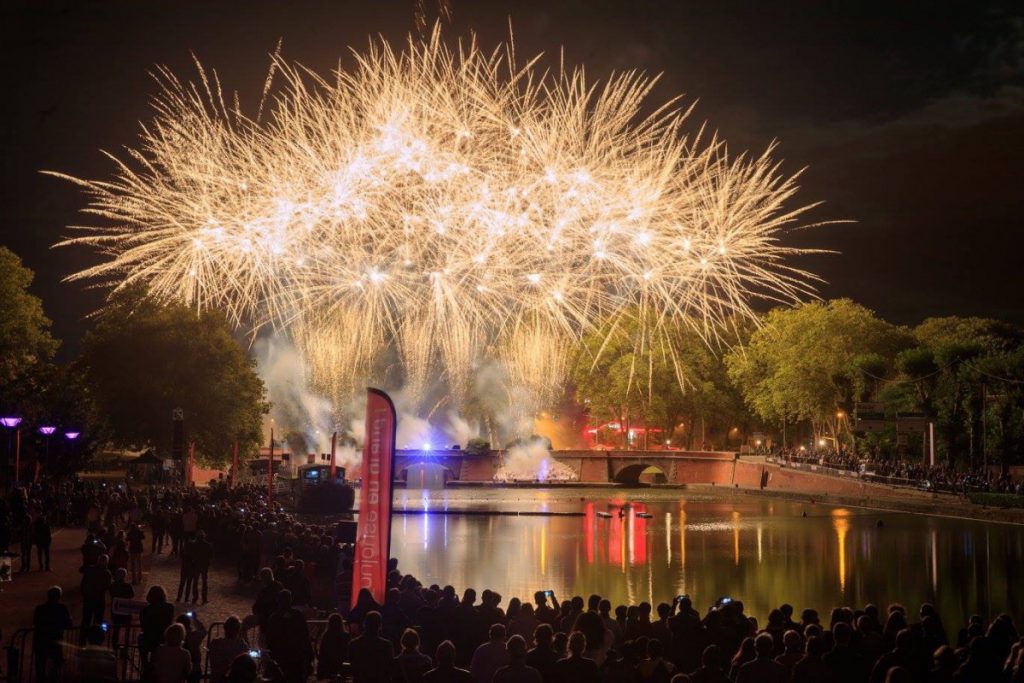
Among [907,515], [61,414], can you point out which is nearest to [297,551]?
[61,414]

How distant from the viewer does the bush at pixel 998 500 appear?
193 ft

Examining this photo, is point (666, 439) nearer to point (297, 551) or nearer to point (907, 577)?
point (907, 577)

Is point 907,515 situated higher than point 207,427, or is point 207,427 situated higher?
point 207,427

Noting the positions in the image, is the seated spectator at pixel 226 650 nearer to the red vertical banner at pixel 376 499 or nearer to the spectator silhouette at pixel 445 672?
the spectator silhouette at pixel 445 672

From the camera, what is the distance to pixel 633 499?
89.1m

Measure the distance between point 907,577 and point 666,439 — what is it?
3281 inches

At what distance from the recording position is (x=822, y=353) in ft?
329

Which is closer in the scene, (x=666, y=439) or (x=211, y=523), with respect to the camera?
(x=211, y=523)

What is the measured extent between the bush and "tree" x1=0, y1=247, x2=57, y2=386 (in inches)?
2367

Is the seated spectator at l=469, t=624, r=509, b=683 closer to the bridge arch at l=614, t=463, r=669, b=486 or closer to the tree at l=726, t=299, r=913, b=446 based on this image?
the tree at l=726, t=299, r=913, b=446

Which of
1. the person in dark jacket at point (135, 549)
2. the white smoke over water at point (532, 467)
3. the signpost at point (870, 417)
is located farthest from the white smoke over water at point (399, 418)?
the person in dark jacket at point (135, 549)

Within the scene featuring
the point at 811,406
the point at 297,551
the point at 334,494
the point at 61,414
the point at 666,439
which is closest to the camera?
the point at 297,551

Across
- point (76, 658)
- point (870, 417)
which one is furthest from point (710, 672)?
point (870, 417)

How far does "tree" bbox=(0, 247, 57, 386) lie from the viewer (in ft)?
238
